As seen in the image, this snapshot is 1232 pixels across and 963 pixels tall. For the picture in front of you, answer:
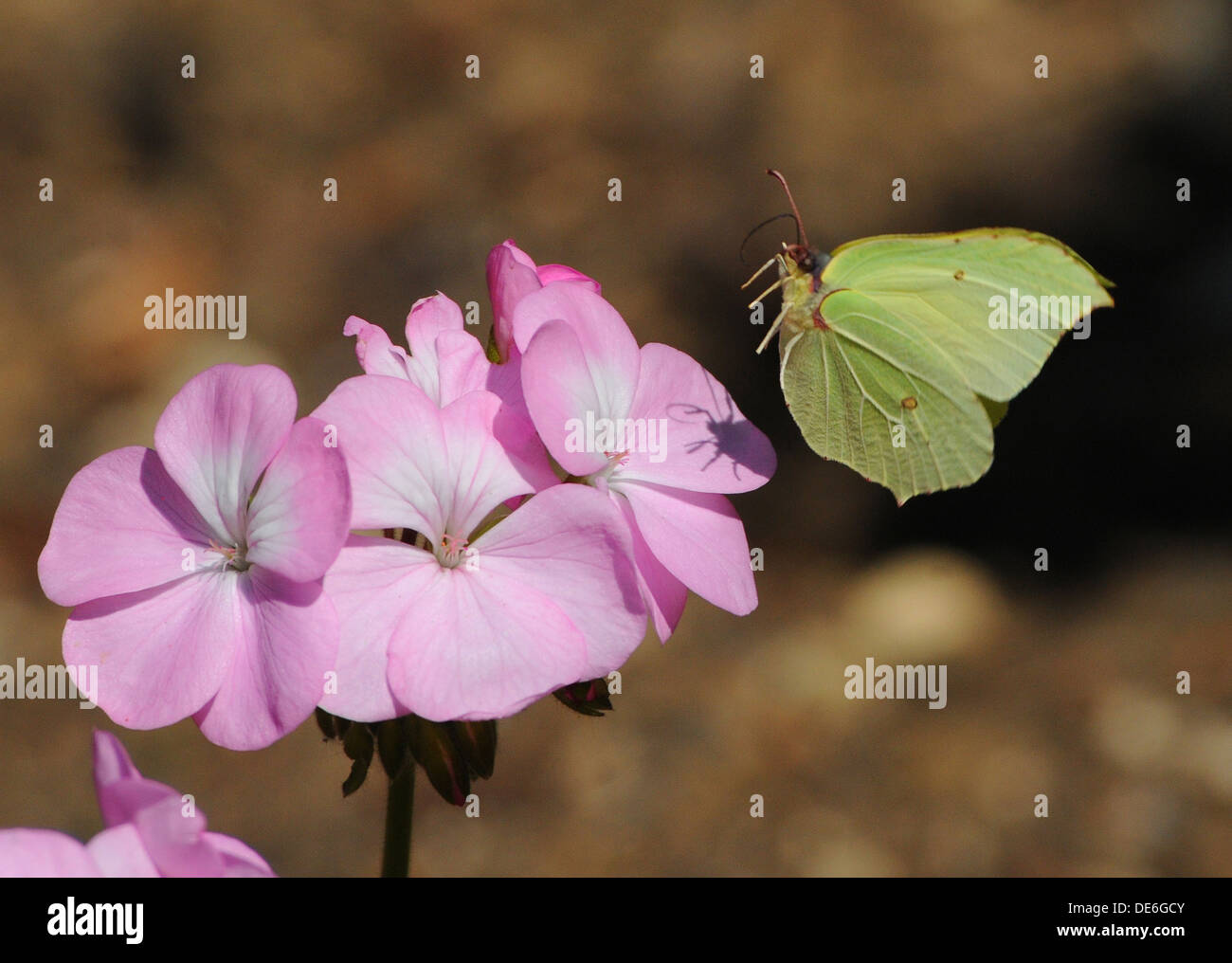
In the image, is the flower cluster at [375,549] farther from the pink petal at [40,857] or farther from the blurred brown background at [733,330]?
the blurred brown background at [733,330]

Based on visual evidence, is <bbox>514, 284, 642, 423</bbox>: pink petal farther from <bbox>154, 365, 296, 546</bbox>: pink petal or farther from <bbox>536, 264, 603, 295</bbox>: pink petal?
<bbox>154, 365, 296, 546</bbox>: pink petal

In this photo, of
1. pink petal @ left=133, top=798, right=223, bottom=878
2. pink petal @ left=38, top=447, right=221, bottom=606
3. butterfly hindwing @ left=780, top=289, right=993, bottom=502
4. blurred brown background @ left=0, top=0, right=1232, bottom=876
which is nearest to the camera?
pink petal @ left=133, top=798, right=223, bottom=878

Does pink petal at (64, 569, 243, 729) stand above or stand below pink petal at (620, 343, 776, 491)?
below

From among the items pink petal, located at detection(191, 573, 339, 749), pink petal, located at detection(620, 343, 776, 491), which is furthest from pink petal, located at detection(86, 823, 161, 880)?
pink petal, located at detection(620, 343, 776, 491)

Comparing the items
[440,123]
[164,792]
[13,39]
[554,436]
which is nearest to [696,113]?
[440,123]

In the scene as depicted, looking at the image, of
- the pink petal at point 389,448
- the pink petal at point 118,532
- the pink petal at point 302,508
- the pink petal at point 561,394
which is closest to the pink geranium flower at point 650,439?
the pink petal at point 561,394

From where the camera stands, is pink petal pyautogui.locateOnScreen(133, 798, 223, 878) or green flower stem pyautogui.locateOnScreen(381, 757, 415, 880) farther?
green flower stem pyautogui.locateOnScreen(381, 757, 415, 880)

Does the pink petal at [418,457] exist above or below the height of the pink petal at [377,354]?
below
